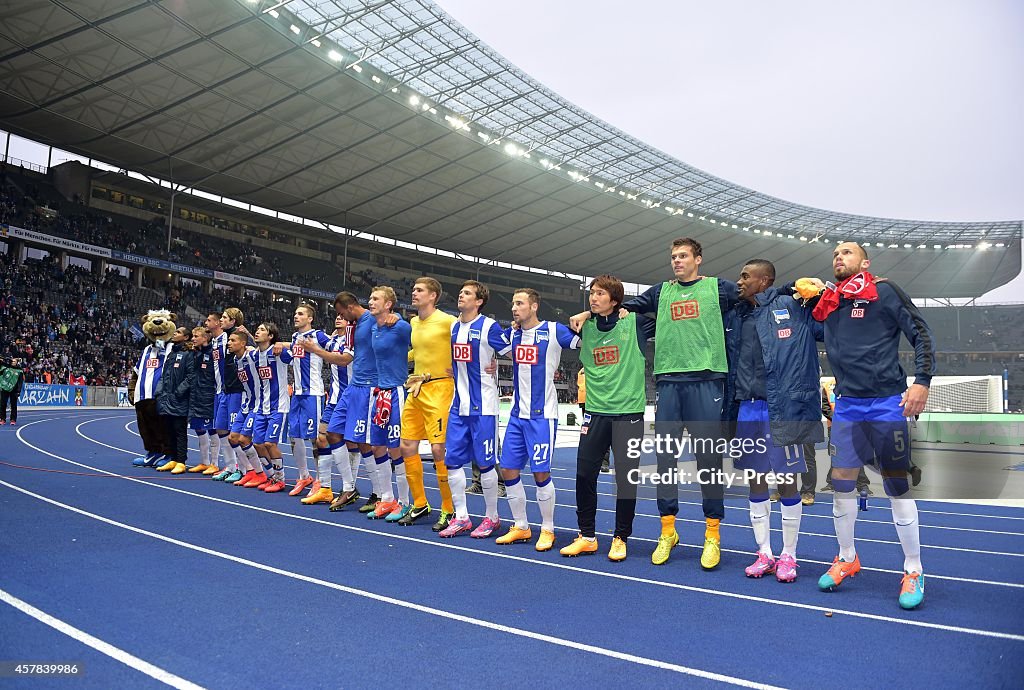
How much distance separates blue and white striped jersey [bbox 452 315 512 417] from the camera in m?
5.70

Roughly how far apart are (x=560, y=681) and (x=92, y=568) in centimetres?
319

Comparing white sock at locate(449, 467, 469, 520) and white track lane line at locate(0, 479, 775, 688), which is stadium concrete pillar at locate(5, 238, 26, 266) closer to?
white track lane line at locate(0, 479, 775, 688)

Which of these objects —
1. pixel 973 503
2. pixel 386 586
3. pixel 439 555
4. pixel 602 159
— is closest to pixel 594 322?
pixel 439 555

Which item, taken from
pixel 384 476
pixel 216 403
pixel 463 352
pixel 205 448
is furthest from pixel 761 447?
pixel 205 448

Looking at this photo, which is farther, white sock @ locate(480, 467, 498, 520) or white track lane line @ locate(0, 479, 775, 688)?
white sock @ locate(480, 467, 498, 520)

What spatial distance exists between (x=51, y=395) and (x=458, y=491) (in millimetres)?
24512

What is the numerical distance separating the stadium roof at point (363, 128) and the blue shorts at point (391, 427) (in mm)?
19772

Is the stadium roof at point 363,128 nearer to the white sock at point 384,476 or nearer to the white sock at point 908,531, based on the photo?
the white sock at point 384,476

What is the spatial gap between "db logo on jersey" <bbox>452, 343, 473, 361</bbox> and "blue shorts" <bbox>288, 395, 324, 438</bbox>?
7.73 feet

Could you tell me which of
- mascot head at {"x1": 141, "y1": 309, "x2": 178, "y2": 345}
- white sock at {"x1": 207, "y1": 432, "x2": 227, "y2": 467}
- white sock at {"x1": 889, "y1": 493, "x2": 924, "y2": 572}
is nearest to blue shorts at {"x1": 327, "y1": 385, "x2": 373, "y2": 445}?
white sock at {"x1": 207, "y1": 432, "x2": 227, "y2": 467}

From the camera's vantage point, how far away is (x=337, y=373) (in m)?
7.42

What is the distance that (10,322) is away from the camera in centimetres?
2516

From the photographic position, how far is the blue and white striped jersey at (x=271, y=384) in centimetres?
786
